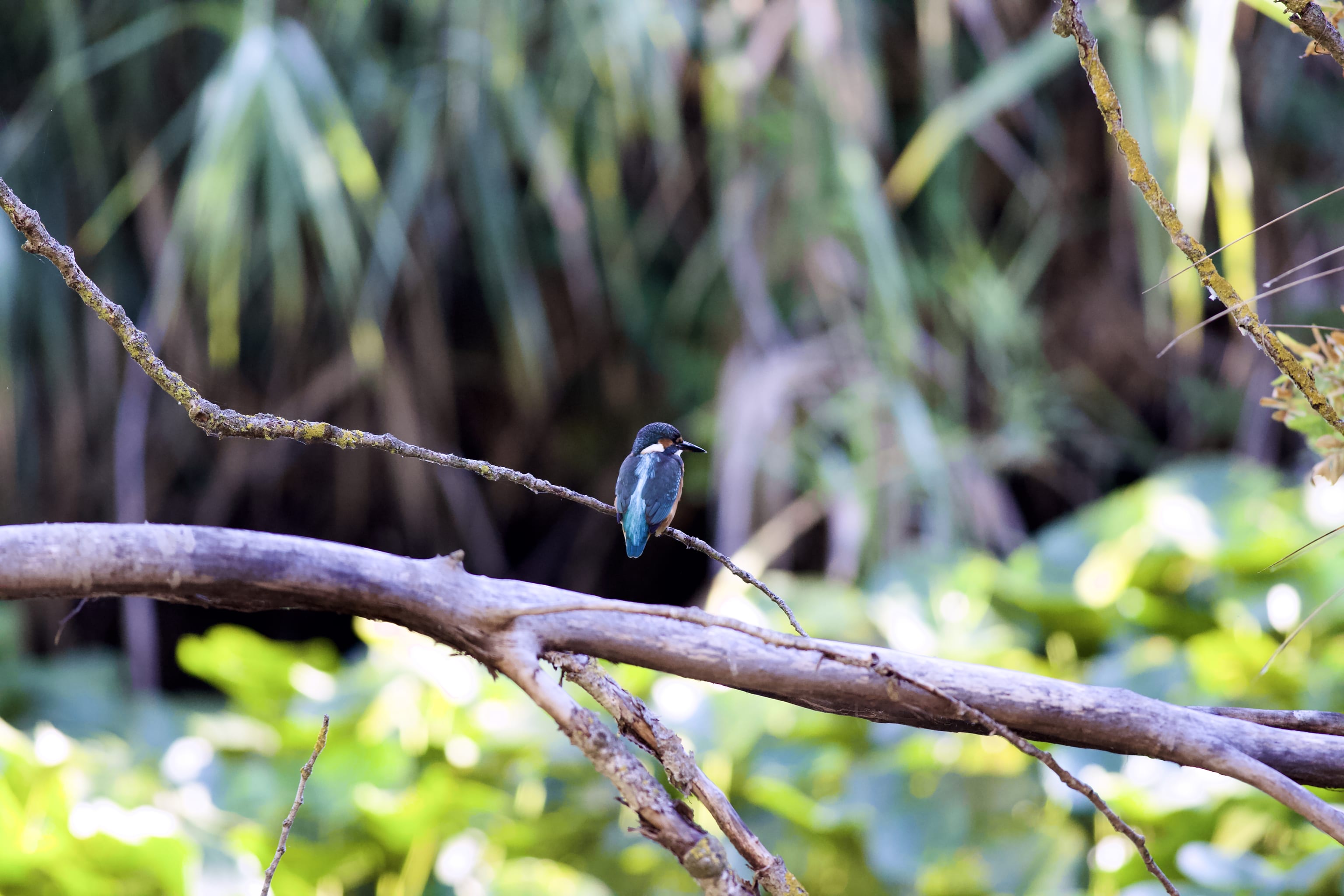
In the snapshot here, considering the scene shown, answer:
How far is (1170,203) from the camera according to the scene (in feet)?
1.30

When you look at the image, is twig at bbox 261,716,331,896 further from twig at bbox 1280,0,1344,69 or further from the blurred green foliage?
the blurred green foliage

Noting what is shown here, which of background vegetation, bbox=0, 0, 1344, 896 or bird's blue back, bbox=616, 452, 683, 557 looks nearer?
bird's blue back, bbox=616, 452, 683, 557

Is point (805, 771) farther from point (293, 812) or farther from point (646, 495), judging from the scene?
point (293, 812)

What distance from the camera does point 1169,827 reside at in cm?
118

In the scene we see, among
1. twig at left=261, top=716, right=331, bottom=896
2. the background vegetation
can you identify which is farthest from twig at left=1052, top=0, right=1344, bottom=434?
the background vegetation

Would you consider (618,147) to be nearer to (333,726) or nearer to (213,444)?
(213,444)

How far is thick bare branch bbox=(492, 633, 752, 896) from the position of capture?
342 mm

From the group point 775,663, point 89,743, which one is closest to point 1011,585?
point 775,663

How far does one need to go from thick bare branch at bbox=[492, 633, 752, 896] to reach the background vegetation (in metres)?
0.88

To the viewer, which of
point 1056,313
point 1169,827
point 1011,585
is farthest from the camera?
point 1056,313

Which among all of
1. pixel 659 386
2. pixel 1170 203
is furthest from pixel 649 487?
pixel 659 386

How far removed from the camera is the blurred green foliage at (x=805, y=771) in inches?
45.3

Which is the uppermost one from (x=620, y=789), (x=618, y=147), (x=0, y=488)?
(x=618, y=147)

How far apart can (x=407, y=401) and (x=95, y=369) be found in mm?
595
